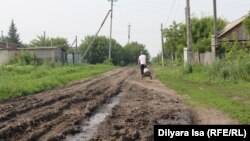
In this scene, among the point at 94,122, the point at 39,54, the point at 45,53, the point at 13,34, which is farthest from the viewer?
the point at 13,34

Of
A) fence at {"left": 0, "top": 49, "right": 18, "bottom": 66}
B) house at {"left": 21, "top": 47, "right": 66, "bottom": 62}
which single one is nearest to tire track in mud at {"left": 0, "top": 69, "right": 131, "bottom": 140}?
fence at {"left": 0, "top": 49, "right": 18, "bottom": 66}

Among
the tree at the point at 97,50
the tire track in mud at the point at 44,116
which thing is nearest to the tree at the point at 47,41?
the tree at the point at 97,50

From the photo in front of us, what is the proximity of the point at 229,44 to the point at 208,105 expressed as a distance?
19.8 metres

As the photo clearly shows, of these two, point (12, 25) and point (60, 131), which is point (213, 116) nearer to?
point (60, 131)

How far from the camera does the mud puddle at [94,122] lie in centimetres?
947

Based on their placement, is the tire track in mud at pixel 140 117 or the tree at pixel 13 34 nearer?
the tire track in mud at pixel 140 117

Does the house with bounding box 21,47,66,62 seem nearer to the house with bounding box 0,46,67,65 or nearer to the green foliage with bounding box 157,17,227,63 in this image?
the house with bounding box 0,46,67,65

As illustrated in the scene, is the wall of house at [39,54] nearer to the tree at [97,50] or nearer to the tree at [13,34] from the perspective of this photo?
the tree at [97,50]

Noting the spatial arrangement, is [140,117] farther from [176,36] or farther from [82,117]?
[176,36]

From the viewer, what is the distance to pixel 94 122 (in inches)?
448

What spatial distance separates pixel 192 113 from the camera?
1284cm

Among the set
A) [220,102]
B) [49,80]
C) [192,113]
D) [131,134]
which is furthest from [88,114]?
[49,80]

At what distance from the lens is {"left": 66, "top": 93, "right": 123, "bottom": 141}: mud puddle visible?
31.1ft

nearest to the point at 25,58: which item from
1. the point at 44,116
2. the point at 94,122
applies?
the point at 44,116
